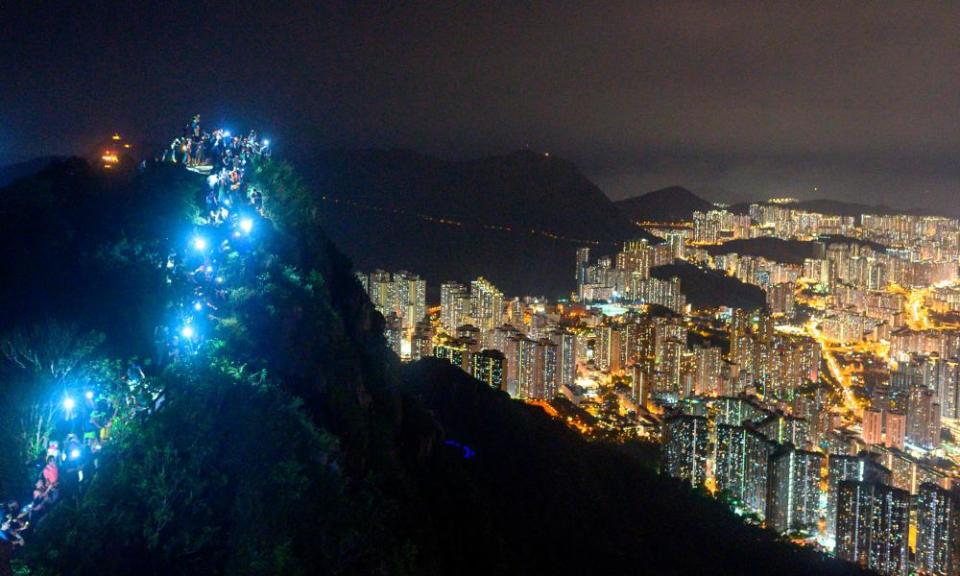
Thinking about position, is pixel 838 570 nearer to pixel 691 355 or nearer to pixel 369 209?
pixel 691 355

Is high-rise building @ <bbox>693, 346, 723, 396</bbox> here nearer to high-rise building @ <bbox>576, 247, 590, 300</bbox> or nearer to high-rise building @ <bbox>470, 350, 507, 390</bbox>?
high-rise building @ <bbox>470, 350, 507, 390</bbox>

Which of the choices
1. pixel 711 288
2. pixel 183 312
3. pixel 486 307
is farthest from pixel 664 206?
pixel 183 312

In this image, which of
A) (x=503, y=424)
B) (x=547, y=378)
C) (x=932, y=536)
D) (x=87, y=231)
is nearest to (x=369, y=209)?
(x=547, y=378)

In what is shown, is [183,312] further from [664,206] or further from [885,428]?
[664,206]

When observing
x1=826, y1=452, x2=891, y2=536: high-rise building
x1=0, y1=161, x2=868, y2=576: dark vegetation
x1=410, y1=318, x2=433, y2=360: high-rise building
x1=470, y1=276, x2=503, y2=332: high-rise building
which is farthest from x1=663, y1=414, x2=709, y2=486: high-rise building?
x1=470, y1=276, x2=503, y2=332: high-rise building

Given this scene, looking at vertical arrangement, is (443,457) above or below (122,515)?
below

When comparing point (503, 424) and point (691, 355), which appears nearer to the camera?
point (503, 424)
